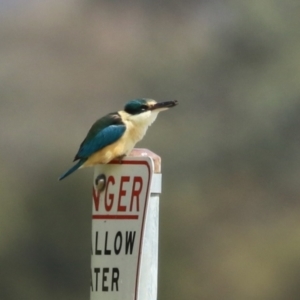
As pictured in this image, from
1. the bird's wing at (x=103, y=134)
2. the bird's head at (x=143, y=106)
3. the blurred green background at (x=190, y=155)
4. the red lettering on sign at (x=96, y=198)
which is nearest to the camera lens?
the red lettering on sign at (x=96, y=198)

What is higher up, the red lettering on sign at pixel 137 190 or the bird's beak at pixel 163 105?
the bird's beak at pixel 163 105

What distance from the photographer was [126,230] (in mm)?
4121

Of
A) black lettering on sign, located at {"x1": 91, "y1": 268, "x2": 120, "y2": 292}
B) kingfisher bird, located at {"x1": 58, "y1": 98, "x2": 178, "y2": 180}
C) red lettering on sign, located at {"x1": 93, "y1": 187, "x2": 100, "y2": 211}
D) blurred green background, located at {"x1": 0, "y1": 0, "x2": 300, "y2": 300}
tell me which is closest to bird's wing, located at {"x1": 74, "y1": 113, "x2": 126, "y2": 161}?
kingfisher bird, located at {"x1": 58, "y1": 98, "x2": 178, "y2": 180}

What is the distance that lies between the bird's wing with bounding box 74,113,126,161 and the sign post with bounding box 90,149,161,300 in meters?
0.90

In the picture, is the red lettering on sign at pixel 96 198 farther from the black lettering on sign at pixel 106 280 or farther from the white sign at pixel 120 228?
the black lettering on sign at pixel 106 280

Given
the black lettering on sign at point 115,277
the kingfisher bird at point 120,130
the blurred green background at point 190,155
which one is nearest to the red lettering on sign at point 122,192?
the black lettering on sign at point 115,277

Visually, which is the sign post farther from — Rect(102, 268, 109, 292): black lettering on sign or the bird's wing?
the bird's wing

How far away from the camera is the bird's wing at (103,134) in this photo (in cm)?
520

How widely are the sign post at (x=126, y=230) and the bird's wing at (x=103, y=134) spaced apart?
898 mm

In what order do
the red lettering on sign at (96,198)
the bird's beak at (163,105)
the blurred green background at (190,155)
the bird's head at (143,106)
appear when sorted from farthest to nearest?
the blurred green background at (190,155) → the bird's head at (143,106) → the bird's beak at (163,105) → the red lettering on sign at (96,198)

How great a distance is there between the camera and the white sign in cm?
410

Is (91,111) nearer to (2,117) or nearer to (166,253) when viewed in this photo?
(2,117)

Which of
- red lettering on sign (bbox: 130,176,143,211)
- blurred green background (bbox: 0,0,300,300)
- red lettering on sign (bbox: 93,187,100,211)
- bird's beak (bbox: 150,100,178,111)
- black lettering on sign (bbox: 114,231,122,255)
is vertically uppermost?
bird's beak (bbox: 150,100,178,111)

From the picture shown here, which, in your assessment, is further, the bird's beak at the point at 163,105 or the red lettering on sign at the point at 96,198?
the bird's beak at the point at 163,105
